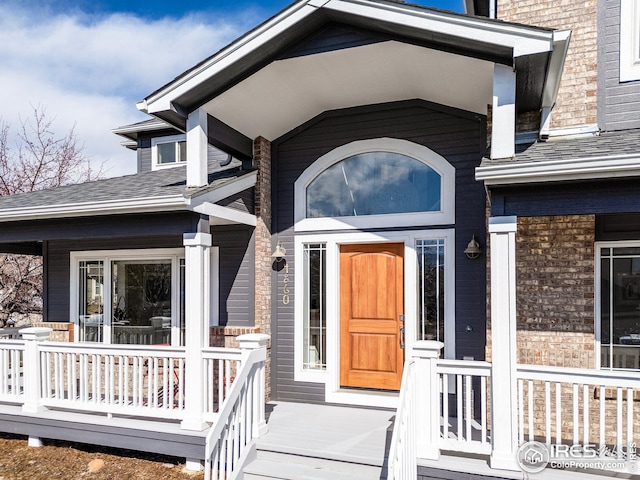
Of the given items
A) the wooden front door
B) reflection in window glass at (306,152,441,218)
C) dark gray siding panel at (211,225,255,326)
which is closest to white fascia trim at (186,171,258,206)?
dark gray siding panel at (211,225,255,326)

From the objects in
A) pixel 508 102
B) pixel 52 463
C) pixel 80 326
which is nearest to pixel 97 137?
pixel 80 326

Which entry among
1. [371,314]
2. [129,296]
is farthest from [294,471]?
[129,296]

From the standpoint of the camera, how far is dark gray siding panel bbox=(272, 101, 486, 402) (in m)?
5.64

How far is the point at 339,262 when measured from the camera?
6.41 metres

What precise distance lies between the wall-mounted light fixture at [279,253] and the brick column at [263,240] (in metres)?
0.11

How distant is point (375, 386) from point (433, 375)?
1.92 m

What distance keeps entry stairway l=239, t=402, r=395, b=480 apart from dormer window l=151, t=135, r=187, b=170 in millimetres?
5637

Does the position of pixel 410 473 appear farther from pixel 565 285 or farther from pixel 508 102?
pixel 508 102

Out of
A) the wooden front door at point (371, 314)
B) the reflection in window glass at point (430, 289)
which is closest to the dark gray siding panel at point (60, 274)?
the wooden front door at point (371, 314)

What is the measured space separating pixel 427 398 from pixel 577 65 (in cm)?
402

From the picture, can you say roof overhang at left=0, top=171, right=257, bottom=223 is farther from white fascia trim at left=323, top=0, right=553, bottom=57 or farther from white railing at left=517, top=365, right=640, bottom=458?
white railing at left=517, top=365, right=640, bottom=458

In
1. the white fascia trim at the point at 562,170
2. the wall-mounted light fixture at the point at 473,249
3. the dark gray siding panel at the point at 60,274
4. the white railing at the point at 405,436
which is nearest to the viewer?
the white railing at the point at 405,436

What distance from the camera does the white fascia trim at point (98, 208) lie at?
511 centimetres

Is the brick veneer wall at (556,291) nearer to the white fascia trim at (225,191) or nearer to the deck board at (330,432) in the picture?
the deck board at (330,432)
